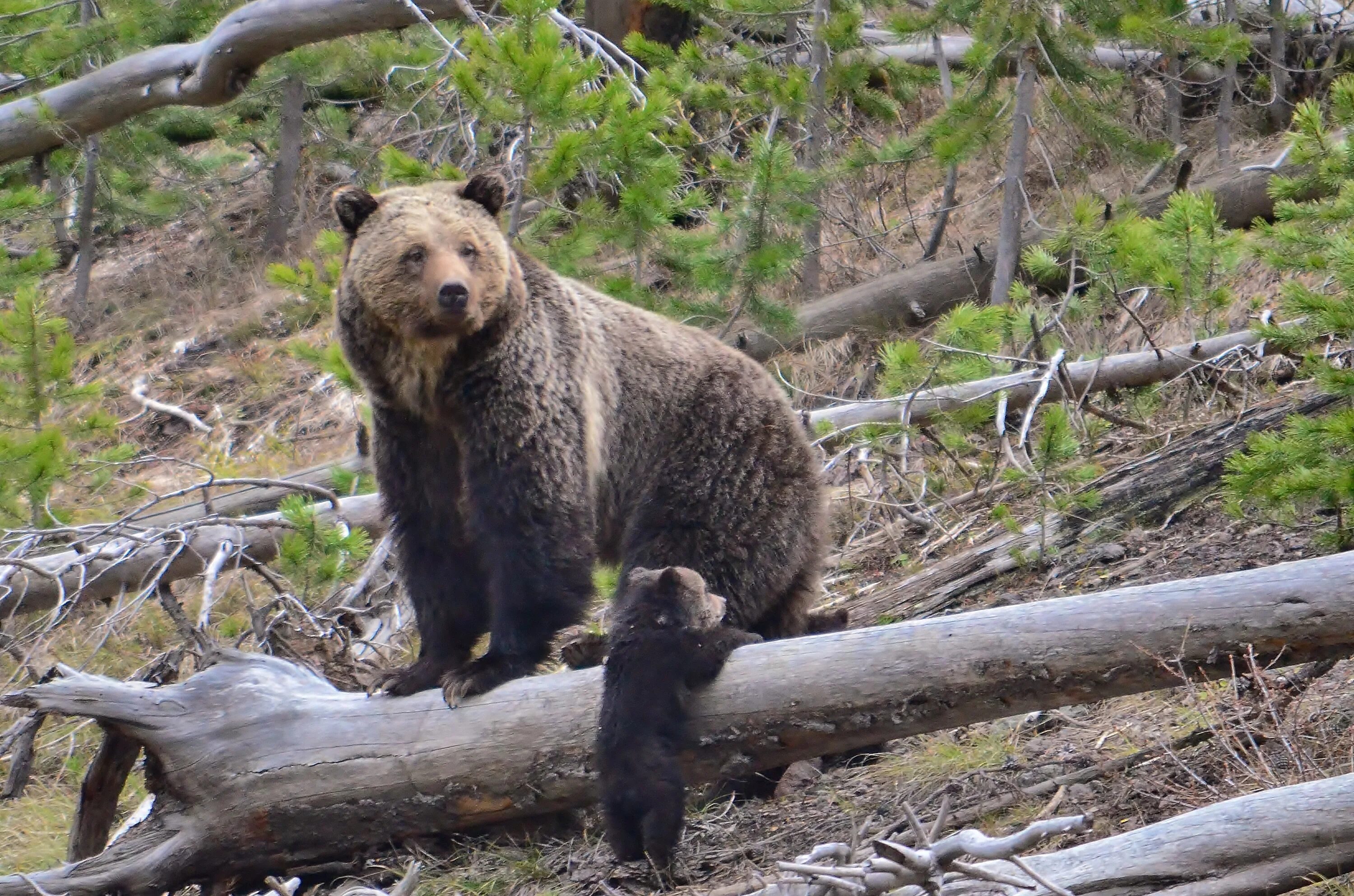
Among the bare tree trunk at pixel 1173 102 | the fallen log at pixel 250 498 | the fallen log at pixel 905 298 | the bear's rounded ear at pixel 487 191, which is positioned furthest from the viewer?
the bare tree trunk at pixel 1173 102

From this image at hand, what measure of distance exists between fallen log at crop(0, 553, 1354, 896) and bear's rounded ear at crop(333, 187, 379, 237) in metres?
1.76

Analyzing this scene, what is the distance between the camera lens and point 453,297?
4773mm

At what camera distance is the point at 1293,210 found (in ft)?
16.9

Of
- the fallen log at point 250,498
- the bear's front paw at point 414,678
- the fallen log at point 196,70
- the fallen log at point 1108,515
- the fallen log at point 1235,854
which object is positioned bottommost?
the fallen log at point 250,498

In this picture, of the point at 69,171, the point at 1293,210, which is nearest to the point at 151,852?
the point at 1293,210

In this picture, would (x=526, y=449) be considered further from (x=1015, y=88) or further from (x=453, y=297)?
(x=1015, y=88)

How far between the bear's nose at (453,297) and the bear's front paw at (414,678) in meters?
1.40

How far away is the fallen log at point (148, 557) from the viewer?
664 cm

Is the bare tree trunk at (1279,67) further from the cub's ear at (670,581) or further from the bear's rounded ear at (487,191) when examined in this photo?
the cub's ear at (670,581)

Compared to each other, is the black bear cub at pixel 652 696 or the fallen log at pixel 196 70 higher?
the fallen log at pixel 196 70

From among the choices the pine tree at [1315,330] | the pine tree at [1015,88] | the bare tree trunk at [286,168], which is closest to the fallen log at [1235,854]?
the pine tree at [1315,330]

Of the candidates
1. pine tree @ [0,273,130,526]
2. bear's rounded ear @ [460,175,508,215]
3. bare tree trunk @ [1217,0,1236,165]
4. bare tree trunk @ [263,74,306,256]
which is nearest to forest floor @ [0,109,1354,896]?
bare tree trunk @ [1217,0,1236,165]

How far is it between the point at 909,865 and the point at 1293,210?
135 inches

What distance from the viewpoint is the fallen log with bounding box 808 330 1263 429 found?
7027 mm
